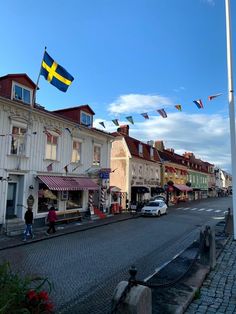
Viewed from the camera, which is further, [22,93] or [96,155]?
[96,155]

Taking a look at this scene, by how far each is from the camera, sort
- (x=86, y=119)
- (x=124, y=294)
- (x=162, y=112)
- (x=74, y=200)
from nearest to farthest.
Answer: (x=124, y=294) → (x=162, y=112) → (x=74, y=200) → (x=86, y=119)

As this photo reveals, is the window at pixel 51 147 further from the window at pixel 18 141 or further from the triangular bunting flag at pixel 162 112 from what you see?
the triangular bunting flag at pixel 162 112

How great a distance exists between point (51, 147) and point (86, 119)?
5036mm

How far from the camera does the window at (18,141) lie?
16812 mm

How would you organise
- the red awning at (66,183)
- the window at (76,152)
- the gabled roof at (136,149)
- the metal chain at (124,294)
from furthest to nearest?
the gabled roof at (136,149) < the window at (76,152) < the red awning at (66,183) < the metal chain at (124,294)

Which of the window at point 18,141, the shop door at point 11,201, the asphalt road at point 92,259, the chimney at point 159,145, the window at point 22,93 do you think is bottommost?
the asphalt road at point 92,259

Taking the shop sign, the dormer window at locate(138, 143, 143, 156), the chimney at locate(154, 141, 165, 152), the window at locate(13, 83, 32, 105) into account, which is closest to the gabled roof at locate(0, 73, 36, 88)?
the window at locate(13, 83, 32, 105)

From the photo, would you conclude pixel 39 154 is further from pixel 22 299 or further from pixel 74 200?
pixel 22 299

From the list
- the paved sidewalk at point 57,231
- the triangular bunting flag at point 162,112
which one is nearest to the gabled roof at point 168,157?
the paved sidewalk at point 57,231

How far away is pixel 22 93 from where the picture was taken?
56.7ft

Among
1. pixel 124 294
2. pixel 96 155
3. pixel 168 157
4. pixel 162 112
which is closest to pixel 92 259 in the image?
pixel 124 294

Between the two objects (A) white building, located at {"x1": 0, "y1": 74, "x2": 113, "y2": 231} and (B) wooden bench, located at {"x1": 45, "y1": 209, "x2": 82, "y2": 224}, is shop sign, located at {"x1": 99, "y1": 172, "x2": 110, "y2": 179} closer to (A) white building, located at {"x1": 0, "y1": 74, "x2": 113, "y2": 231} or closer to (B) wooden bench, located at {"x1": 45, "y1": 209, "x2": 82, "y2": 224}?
(A) white building, located at {"x1": 0, "y1": 74, "x2": 113, "y2": 231}

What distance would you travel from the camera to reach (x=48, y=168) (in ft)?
62.6

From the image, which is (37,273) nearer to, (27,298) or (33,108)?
(27,298)
